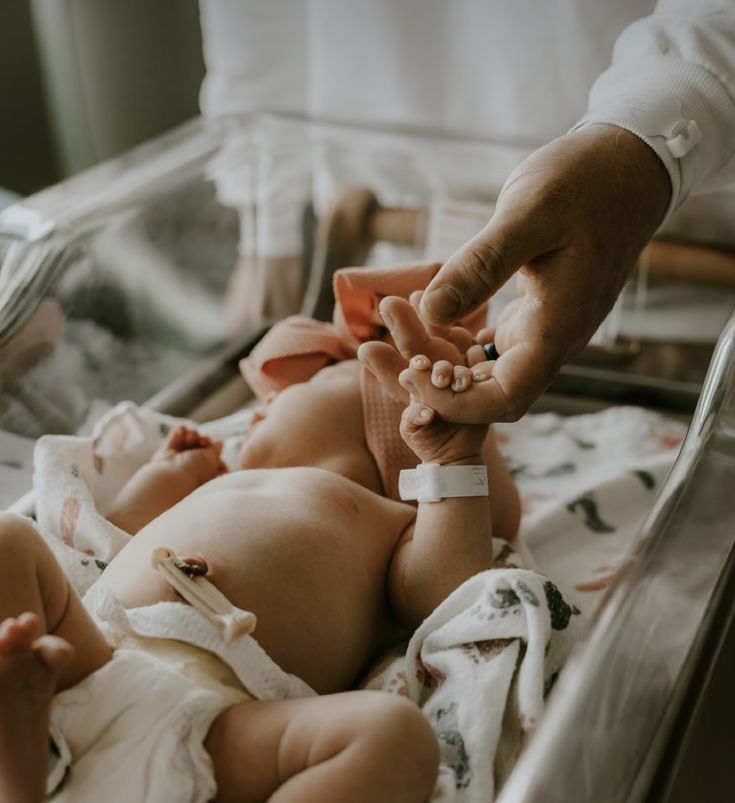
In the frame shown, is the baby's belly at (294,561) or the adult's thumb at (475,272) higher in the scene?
the adult's thumb at (475,272)

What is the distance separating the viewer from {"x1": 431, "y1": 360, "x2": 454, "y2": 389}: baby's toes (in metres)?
0.76

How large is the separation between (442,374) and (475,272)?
82 millimetres

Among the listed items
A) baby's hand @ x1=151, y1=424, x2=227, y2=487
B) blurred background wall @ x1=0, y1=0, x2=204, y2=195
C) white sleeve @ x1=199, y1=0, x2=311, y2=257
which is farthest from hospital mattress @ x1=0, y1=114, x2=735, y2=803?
blurred background wall @ x1=0, y1=0, x2=204, y2=195

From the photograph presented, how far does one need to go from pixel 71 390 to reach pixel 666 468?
667mm

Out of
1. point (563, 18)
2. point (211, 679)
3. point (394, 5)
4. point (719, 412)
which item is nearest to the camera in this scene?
point (211, 679)

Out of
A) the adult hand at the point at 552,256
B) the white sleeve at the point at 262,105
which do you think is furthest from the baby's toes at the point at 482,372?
the white sleeve at the point at 262,105

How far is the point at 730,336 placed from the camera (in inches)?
34.5

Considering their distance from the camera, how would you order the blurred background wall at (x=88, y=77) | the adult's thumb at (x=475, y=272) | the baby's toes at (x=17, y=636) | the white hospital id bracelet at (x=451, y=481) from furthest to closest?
the blurred background wall at (x=88, y=77) < the white hospital id bracelet at (x=451, y=481) < the adult's thumb at (x=475, y=272) < the baby's toes at (x=17, y=636)

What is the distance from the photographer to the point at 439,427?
0.80 meters

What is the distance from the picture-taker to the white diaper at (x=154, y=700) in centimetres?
64

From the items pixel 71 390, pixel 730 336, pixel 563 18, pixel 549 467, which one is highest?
pixel 563 18

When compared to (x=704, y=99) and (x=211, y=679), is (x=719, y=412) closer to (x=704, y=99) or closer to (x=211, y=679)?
(x=704, y=99)

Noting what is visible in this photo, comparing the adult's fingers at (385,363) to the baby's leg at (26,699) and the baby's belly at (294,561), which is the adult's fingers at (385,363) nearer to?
the baby's belly at (294,561)

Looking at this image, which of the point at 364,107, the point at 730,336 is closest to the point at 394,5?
the point at 364,107
